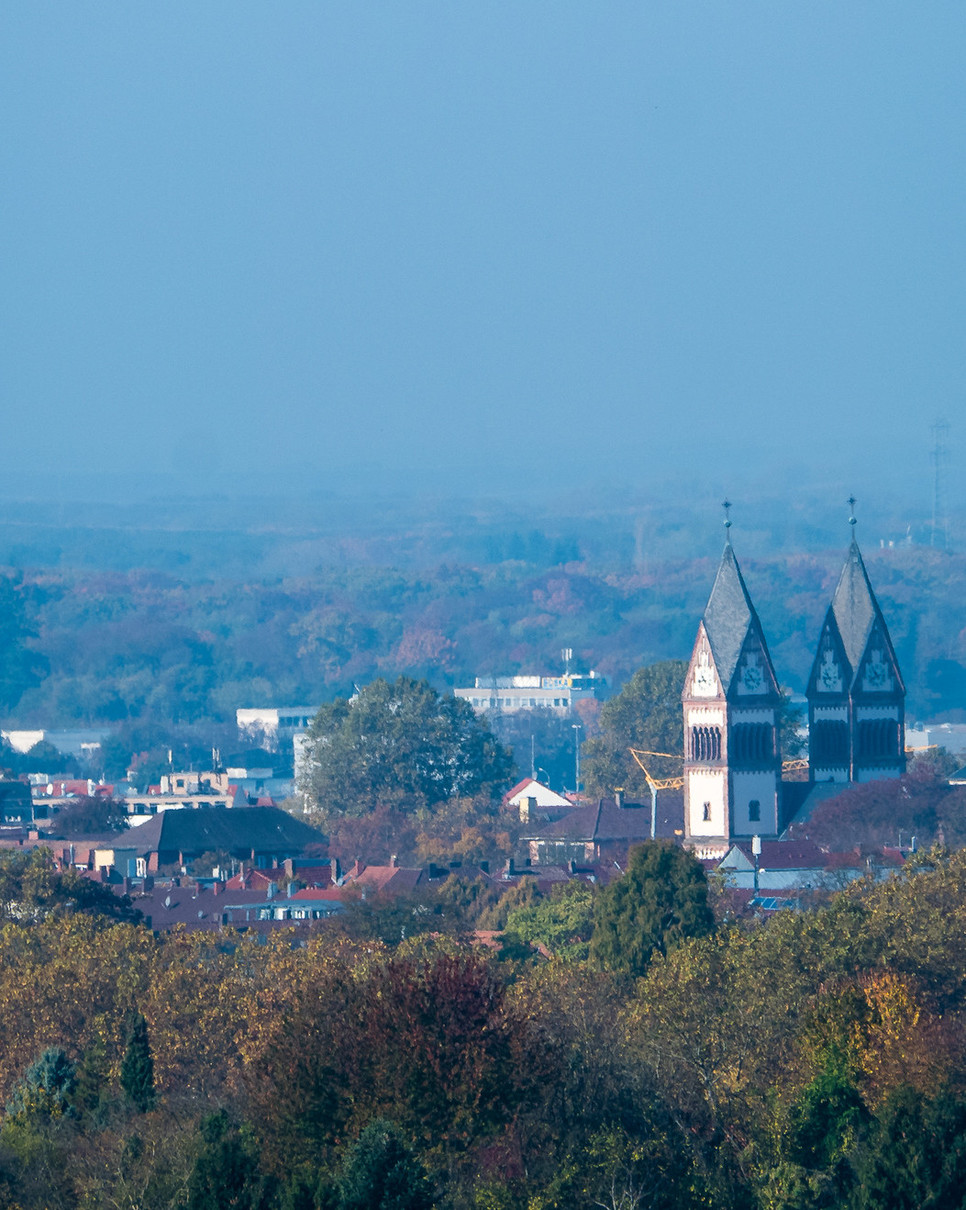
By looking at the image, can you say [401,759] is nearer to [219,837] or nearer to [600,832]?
[600,832]

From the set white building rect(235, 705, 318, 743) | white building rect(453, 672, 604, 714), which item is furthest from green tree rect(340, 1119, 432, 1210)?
white building rect(453, 672, 604, 714)

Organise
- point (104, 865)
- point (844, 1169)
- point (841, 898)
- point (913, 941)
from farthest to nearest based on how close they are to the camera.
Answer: point (104, 865) < point (841, 898) < point (913, 941) < point (844, 1169)

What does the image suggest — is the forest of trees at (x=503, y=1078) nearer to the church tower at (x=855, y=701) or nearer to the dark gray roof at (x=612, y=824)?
the church tower at (x=855, y=701)

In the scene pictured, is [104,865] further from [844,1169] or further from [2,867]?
[844,1169]

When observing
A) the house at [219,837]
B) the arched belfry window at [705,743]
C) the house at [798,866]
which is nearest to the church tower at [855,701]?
the arched belfry window at [705,743]

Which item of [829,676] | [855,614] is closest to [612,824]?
[829,676]

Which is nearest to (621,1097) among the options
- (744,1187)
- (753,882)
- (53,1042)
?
(744,1187)
